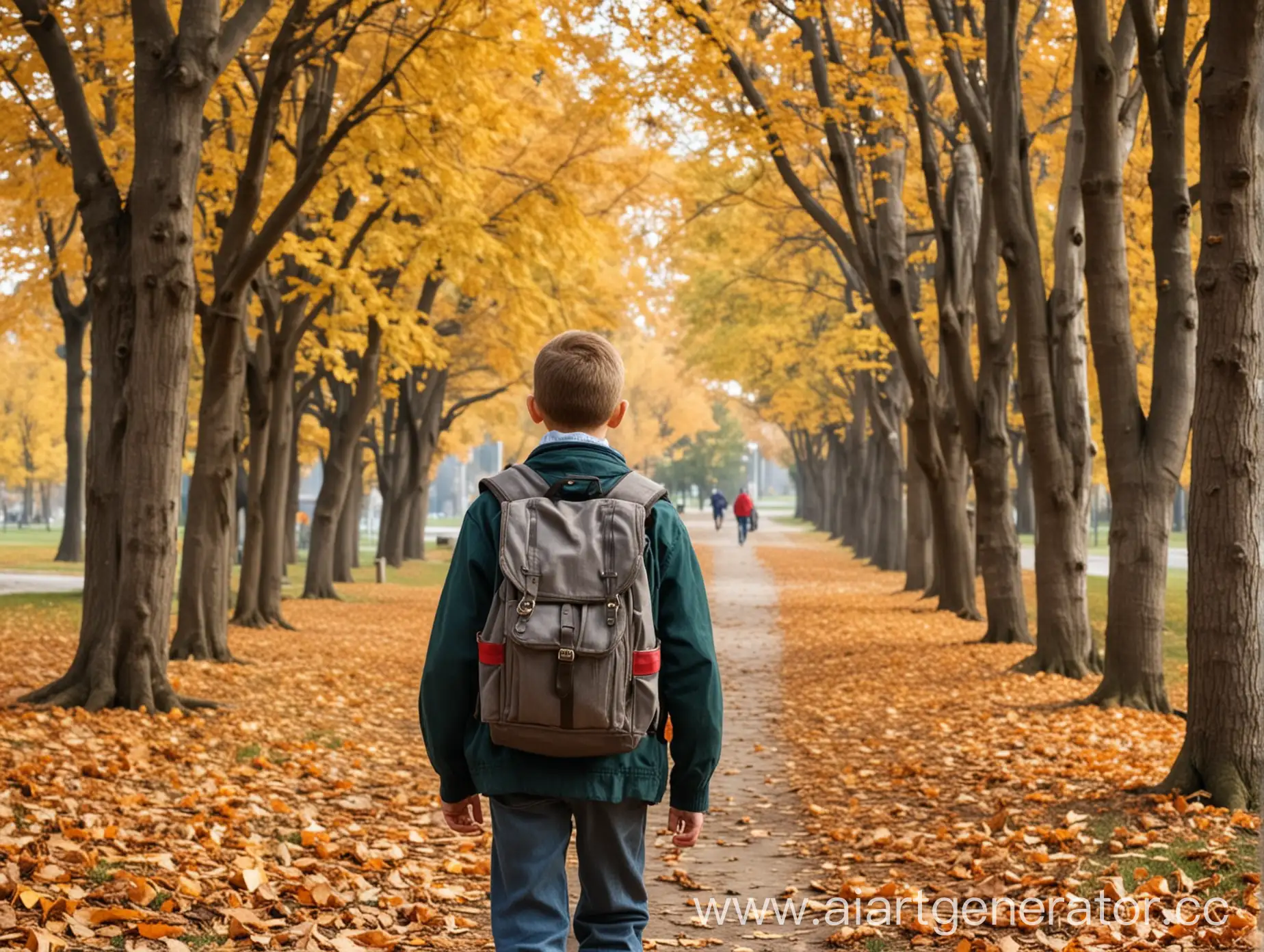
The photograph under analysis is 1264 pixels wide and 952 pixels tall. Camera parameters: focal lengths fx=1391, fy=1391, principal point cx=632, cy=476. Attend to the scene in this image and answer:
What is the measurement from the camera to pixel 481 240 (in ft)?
48.6

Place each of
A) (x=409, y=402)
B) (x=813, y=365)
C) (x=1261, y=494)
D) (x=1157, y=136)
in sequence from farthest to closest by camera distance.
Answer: (x=813, y=365), (x=409, y=402), (x=1157, y=136), (x=1261, y=494)

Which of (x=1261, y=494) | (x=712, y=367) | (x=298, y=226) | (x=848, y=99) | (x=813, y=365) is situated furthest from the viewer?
(x=813, y=365)

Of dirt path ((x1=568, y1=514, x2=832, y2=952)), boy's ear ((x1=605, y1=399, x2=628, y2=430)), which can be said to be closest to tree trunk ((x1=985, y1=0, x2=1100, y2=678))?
dirt path ((x1=568, y1=514, x2=832, y2=952))

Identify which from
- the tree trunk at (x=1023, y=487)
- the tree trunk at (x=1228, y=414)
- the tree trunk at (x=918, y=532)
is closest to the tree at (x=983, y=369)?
the tree trunk at (x=1228, y=414)

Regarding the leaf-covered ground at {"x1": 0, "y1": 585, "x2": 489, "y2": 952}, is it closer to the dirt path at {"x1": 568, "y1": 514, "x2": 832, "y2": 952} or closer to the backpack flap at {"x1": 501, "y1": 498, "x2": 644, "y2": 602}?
the dirt path at {"x1": 568, "y1": 514, "x2": 832, "y2": 952}

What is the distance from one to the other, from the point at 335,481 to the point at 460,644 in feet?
62.7

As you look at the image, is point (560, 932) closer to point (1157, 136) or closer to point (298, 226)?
point (1157, 136)

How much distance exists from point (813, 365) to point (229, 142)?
760 inches

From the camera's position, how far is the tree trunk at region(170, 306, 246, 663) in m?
12.8

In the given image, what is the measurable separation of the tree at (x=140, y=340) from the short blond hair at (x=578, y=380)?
22.6ft

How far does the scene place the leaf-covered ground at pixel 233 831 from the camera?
4688 mm

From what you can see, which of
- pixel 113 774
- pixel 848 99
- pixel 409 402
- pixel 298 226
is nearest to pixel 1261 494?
pixel 113 774

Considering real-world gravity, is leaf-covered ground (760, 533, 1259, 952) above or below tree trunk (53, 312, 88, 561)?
below

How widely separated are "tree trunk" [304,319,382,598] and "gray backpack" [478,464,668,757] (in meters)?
17.4
